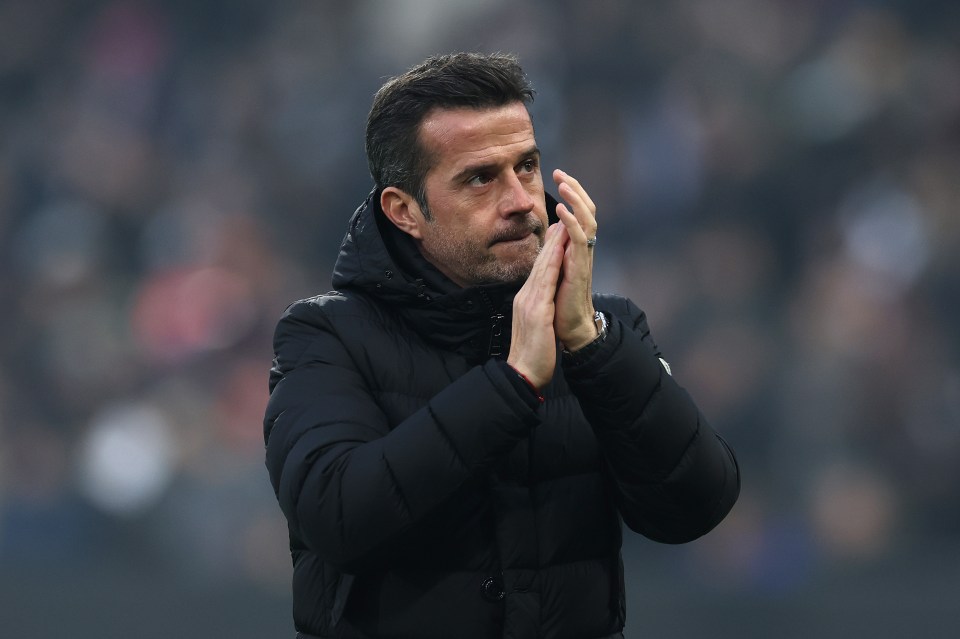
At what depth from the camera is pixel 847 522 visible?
17.5 ft

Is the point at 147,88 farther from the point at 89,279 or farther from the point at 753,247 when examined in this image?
the point at 753,247

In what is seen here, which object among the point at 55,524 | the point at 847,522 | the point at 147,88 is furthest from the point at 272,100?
the point at 847,522

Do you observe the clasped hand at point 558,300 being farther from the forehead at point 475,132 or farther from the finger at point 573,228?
the forehead at point 475,132

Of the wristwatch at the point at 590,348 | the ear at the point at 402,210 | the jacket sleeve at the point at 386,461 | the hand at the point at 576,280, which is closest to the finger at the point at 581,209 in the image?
the hand at the point at 576,280

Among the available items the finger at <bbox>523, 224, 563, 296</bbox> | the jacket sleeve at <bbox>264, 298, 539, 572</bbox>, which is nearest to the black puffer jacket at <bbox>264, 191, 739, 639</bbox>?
the jacket sleeve at <bbox>264, 298, 539, 572</bbox>

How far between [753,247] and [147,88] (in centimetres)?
342

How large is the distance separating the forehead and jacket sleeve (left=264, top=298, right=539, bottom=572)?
408mm

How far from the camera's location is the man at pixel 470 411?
73.4 inches

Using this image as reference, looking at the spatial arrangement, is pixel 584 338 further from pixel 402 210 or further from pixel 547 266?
pixel 402 210

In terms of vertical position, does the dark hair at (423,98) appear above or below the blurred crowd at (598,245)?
above

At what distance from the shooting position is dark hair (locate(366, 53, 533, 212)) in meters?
2.15

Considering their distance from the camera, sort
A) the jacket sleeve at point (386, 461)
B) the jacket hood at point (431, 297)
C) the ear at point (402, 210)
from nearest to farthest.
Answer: the jacket sleeve at point (386, 461) → the jacket hood at point (431, 297) → the ear at point (402, 210)

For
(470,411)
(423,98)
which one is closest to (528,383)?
(470,411)

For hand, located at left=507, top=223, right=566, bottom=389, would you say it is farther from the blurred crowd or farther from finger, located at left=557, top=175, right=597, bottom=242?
the blurred crowd
